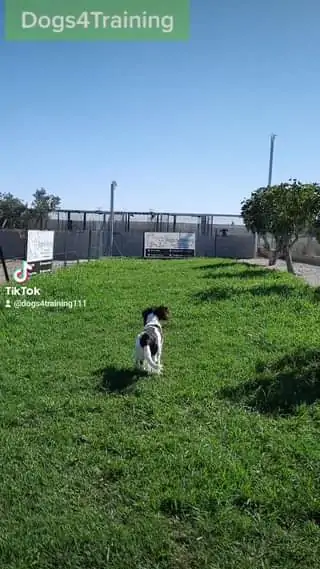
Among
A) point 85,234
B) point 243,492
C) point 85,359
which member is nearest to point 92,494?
point 243,492

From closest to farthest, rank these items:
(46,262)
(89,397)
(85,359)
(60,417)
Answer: (60,417) → (89,397) → (85,359) → (46,262)

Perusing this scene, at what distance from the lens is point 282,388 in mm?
4988

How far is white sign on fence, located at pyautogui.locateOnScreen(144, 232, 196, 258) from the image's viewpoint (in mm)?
34844

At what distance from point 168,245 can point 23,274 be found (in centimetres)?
2033

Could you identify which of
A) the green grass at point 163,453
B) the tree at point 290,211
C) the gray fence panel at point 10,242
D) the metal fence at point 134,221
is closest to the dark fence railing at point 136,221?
the metal fence at point 134,221

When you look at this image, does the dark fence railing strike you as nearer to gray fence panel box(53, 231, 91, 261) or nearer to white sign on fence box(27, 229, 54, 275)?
gray fence panel box(53, 231, 91, 261)

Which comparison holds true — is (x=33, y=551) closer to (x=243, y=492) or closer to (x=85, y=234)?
(x=243, y=492)

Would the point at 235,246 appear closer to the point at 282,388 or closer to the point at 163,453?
the point at 282,388

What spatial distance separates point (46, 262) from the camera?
18406 millimetres

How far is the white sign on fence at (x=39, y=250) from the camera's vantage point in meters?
16.5

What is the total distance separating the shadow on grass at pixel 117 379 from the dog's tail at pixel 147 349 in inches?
6.4

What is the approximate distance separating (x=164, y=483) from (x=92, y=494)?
44cm

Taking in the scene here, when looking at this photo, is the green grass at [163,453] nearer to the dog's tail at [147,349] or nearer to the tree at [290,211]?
the dog's tail at [147,349]

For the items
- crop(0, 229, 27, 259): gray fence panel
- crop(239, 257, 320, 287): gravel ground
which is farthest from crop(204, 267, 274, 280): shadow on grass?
crop(0, 229, 27, 259): gray fence panel
